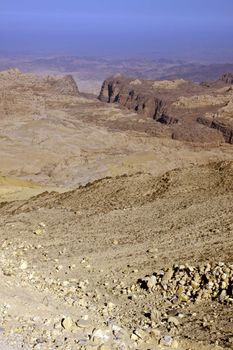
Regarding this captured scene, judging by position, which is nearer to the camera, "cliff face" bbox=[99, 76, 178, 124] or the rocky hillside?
the rocky hillside

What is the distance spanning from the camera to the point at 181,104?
61406 mm

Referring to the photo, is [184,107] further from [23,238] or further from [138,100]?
[23,238]

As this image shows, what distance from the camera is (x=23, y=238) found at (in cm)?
1050

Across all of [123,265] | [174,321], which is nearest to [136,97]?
[123,265]

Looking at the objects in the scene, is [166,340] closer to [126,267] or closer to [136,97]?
[126,267]

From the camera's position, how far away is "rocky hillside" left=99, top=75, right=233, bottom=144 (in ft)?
168

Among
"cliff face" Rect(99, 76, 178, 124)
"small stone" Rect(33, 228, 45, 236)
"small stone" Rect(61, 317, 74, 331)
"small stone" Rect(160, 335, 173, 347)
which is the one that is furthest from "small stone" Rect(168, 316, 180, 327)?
"cliff face" Rect(99, 76, 178, 124)

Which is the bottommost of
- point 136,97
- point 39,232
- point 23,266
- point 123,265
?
point 136,97

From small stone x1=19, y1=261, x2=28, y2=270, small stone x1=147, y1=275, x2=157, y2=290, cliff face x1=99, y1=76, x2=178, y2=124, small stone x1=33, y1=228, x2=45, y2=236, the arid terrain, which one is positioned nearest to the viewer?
the arid terrain

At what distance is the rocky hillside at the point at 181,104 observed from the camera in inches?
2018

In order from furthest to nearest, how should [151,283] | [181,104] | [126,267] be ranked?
[181,104]
[126,267]
[151,283]

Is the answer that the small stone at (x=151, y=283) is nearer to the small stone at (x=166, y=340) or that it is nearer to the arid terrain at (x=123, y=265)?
the arid terrain at (x=123, y=265)

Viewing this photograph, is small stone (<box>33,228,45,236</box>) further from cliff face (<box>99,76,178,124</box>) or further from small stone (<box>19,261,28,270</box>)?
cliff face (<box>99,76,178,124</box>)

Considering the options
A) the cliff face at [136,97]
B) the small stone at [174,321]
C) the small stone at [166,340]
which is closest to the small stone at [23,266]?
the small stone at [174,321]
